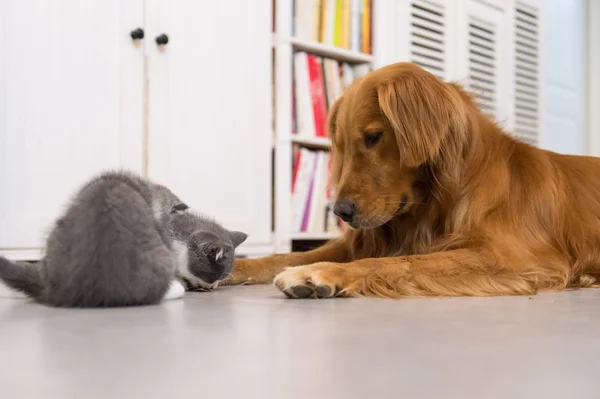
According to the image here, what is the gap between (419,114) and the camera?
1.60 metres

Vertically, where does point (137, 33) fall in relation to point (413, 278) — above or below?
above

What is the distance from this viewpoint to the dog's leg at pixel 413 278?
138cm

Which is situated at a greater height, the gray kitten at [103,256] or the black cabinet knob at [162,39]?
the black cabinet knob at [162,39]

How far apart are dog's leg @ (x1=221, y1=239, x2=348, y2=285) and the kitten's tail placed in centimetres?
52

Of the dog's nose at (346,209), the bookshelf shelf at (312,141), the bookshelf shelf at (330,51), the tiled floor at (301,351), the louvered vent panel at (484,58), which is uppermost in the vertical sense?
the louvered vent panel at (484,58)

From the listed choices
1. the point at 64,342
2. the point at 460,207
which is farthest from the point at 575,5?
the point at 64,342

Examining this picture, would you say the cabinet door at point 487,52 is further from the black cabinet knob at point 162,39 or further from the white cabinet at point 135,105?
the black cabinet knob at point 162,39

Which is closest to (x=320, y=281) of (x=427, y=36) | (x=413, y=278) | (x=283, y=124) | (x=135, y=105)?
(x=413, y=278)

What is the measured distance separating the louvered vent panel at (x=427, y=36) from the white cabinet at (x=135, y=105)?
0.90 m

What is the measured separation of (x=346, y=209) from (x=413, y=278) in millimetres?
263

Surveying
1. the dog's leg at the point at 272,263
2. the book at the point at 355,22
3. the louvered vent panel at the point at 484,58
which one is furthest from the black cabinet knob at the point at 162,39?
the louvered vent panel at the point at 484,58

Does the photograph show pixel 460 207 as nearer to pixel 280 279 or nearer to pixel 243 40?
pixel 280 279

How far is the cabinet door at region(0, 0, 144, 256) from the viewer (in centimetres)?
193

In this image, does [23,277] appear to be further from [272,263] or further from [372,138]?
[372,138]
